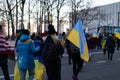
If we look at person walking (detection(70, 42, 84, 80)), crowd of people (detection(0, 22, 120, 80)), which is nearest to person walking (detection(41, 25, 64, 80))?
crowd of people (detection(0, 22, 120, 80))

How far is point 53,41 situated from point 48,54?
1.03 feet

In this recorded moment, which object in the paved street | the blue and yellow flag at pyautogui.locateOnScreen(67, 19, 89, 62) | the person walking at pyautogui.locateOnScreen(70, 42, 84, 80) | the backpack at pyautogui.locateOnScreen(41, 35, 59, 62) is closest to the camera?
the backpack at pyautogui.locateOnScreen(41, 35, 59, 62)

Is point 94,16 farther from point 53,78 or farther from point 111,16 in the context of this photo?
point 53,78

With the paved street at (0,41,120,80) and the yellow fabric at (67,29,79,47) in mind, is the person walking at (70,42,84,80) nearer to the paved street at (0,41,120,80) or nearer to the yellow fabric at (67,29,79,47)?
the yellow fabric at (67,29,79,47)

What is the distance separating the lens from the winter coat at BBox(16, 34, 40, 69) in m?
9.26

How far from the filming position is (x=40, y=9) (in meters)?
53.8

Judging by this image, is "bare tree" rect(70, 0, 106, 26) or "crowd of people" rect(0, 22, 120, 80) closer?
"crowd of people" rect(0, 22, 120, 80)

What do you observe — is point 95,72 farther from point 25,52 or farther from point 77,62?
point 25,52

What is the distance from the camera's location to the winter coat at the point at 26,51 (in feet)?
30.4

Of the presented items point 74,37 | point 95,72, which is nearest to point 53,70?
point 74,37

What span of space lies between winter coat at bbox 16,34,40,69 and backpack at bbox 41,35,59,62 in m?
0.92

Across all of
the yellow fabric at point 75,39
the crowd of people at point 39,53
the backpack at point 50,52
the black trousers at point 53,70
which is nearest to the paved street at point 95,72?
the crowd of people at point 39,53

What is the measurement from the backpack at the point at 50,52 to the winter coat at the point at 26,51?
36.1 inches

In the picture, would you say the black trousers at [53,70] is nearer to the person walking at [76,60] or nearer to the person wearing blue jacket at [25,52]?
the person wearing blue jacket at [25,52]
